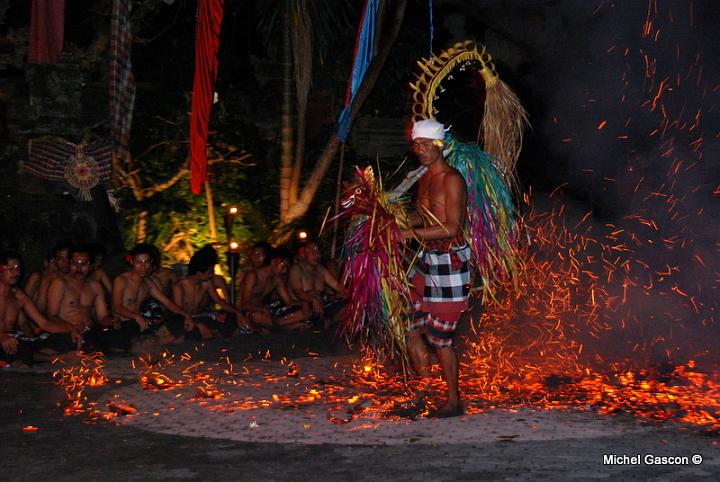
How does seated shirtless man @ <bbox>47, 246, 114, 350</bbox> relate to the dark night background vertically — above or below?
below

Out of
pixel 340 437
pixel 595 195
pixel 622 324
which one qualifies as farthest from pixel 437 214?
pixel 595 195

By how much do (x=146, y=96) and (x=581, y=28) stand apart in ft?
17.1

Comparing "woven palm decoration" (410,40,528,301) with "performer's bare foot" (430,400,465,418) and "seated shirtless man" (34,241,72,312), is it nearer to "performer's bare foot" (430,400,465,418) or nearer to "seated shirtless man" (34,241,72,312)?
"performer's bare foot" (430,400,465,418)

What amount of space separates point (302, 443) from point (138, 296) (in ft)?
13.6

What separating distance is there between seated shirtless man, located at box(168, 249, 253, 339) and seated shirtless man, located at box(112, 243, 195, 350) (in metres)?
0.22

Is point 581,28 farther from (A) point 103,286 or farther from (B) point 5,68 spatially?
(B) point 5,68

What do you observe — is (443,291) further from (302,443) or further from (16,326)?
(16,326)

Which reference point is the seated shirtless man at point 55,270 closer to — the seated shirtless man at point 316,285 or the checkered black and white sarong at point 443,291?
the seated shirtless man at point 316,285

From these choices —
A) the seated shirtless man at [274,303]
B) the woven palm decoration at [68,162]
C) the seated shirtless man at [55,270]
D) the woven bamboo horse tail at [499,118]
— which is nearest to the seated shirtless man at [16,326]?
the seated shirtless man at [55,270]

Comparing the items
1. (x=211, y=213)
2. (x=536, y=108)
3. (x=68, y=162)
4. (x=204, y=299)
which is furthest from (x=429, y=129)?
(x=536, y=108)

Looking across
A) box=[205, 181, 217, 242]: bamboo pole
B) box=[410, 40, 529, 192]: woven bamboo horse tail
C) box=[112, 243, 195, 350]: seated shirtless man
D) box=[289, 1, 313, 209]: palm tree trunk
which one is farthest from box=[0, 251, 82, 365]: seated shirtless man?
box=[289, 1, 313, 209]: palm tree trunk

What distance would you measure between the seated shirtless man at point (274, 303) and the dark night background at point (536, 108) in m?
1.58

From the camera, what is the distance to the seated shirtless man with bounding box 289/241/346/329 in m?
9.45

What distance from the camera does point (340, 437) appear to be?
16.5 ft
